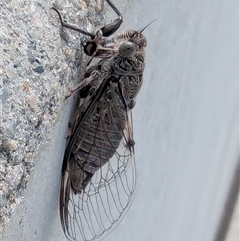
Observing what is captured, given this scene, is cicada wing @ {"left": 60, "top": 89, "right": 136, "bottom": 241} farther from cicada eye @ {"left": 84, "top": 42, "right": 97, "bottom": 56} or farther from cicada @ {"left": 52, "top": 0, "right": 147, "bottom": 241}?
cicada eye @ {"left": 84, "top": 42, "right": 97, "bottom": 56}

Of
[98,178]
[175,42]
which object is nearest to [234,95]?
[175,42]

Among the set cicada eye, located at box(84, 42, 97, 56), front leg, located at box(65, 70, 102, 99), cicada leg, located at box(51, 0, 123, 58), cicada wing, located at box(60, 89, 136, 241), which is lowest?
cicada wing, located at box(60, 89, 136, 241)

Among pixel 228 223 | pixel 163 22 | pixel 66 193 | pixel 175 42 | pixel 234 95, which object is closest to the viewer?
pixel 66 193

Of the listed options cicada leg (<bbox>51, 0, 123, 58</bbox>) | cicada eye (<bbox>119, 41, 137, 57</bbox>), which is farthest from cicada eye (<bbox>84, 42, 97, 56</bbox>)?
cicada eye (<bbox>119, 41, 137, 57</bbox>)

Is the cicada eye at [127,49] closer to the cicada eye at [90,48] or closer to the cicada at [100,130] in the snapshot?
the cicada at [100,130]

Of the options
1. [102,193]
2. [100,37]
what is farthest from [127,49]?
[102,193]

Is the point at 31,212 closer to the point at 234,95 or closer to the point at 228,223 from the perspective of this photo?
the point at 234,95
